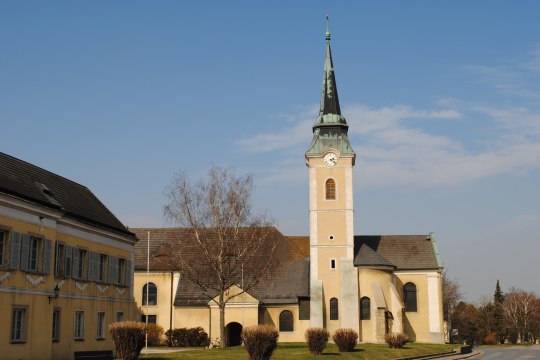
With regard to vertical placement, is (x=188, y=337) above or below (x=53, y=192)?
below

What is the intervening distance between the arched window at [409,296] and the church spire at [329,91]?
55.9 feet

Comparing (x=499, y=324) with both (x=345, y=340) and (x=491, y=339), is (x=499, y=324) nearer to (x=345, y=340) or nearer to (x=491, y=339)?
(x=491, y=339)

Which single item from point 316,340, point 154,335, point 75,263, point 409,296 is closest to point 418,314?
point 409,296

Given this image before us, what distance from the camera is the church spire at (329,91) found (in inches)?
2283

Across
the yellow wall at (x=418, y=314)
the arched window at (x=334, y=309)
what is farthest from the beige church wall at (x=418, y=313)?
the arched window at (x=334, y=309)

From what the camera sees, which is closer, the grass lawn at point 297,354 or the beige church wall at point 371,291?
the grass lawn at point 297,354

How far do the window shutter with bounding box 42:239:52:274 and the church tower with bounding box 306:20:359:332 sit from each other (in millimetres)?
29267

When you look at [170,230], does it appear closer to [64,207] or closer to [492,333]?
[64,207]

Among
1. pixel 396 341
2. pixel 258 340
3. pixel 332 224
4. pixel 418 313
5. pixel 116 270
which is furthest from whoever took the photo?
pixel 418 313

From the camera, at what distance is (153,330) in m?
54.4

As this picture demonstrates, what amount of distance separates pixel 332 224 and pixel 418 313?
1178 centimetres

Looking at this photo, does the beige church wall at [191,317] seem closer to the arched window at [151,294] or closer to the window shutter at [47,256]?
the arched window at [151,294]

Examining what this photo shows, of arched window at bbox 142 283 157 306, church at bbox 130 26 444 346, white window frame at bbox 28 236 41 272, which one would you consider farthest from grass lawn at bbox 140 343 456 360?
arched window at bbox 142 283 157 306

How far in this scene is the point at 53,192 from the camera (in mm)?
33125
